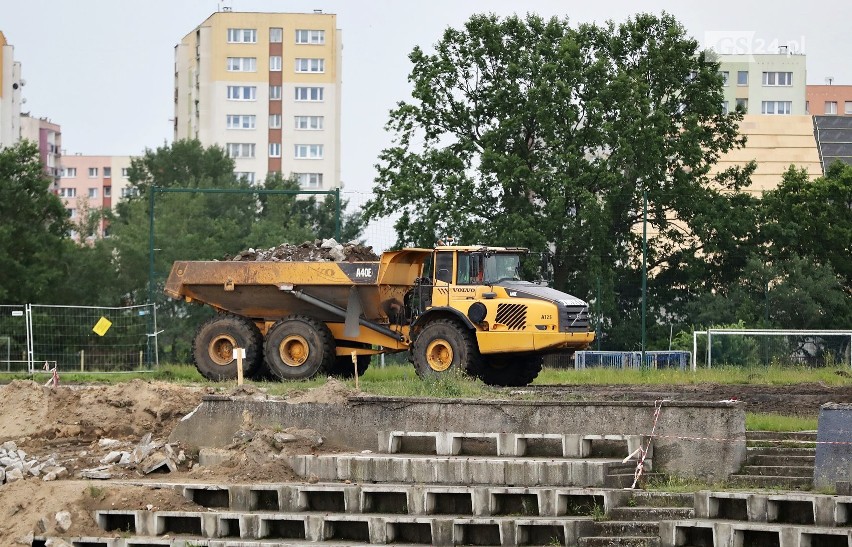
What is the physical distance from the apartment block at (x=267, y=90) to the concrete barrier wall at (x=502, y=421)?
3347 inches

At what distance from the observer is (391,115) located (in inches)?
1774

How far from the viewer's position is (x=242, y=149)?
108812 mm

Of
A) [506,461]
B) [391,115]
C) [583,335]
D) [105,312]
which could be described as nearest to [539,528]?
[506,461]

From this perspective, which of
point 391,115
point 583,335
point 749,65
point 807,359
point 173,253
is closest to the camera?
point 583,335

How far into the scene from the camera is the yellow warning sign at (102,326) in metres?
34.2

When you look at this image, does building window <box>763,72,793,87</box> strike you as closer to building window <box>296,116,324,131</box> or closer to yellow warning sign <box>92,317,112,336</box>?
building window <box>296,116,324,131</box>

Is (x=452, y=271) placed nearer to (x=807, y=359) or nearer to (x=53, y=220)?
(x=807, y=359)

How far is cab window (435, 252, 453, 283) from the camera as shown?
2622cm

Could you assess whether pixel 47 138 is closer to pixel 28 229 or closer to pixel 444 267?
pixel 28 229

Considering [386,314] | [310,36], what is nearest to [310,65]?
[310,36]

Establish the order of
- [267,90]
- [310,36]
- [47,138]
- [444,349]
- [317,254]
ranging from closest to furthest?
[444,349] → [317,254] → [310,36] → [267,90] → [47,138]

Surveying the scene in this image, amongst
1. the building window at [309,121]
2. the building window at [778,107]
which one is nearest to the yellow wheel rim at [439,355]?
the building window at [778,107]

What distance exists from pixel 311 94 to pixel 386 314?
82.0 meters

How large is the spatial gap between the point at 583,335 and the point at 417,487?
9015mm
